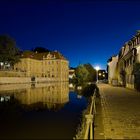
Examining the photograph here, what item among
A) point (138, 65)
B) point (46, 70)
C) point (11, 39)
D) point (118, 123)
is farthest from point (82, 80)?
point (118, 123)

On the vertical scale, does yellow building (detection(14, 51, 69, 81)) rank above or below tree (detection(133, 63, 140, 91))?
above

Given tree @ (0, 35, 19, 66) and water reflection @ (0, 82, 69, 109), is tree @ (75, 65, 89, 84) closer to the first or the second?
tree @ (0, 35, 19, 66)

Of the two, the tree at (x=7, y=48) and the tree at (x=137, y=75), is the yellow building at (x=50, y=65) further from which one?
the tree at (x=137, y=75)

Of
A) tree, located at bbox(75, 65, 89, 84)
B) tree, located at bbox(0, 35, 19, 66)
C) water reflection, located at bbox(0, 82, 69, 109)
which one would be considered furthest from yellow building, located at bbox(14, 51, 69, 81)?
water reflection, located at bbox(0, 82, 69, 109)

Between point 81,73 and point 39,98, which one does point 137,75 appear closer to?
point 39,98

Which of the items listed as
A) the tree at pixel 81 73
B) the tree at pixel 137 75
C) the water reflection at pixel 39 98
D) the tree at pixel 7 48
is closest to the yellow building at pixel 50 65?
the tree at pixel 81 73

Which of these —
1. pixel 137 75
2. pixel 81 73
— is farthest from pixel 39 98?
Result: pixel 81 73

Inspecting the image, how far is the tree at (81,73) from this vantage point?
11575cm

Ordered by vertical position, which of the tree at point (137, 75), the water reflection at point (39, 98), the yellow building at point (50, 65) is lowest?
the water reflection at point (39, 98)

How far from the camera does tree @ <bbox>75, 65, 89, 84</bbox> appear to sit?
11575 cm

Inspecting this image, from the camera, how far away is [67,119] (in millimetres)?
23234

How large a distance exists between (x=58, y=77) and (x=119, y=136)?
492 ft

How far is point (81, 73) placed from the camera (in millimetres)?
116875

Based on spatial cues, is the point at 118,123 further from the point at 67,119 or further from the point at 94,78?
the point at 94,78
